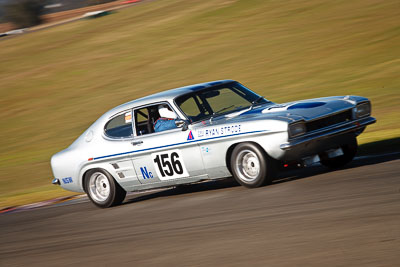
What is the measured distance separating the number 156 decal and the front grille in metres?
1.78

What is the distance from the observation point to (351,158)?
796cm

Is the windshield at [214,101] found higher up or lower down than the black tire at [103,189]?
higher up

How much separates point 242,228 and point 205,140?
2134 mm

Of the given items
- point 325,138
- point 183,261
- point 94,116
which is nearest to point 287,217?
point 183,261

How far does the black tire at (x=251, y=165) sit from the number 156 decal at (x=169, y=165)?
822 millimetres

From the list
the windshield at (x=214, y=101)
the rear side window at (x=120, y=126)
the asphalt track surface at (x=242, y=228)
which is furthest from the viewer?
the rear side window at (x=120, y=126)

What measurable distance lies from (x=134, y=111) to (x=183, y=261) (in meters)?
4.01

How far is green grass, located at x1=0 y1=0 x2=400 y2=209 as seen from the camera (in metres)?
17.4

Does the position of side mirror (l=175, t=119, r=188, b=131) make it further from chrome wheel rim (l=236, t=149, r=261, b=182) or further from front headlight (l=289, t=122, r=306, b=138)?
front headlight (l=289, t=122, r=306, b=138)

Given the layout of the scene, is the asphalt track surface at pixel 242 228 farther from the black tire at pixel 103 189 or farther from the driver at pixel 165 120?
the driver at pixel 165 120

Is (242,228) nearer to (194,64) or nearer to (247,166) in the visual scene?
(247,166)

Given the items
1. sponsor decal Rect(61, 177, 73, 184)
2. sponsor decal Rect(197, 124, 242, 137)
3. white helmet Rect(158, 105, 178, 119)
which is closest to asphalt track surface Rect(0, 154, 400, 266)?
sponsor decal Rect(61, 177, 73, 184)

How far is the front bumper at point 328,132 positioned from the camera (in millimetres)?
7023

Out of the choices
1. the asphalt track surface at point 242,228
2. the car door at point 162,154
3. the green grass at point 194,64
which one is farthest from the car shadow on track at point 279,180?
the green grass at point 194,64
